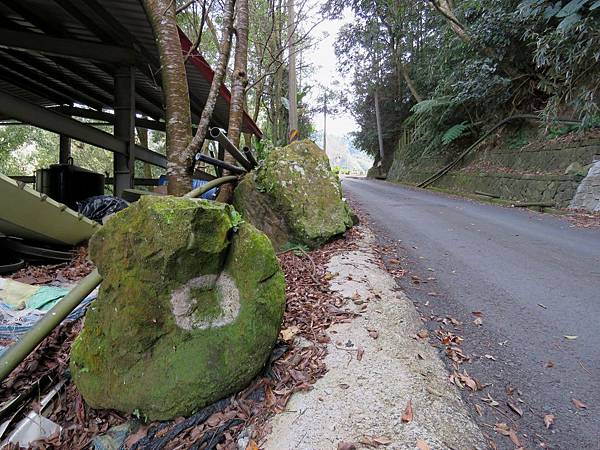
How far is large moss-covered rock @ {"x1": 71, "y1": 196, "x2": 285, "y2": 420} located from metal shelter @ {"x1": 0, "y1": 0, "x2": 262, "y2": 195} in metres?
2.96

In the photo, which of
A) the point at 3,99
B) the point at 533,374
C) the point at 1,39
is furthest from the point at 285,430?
the point at 1,39

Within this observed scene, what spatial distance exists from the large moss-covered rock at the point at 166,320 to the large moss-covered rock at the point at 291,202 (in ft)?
7.93

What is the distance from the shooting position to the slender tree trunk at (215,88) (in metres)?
3.77

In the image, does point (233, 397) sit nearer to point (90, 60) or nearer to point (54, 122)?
point (54, 122)

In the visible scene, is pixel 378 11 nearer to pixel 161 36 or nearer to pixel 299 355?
pixel 161 36

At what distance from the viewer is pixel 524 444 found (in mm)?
1641

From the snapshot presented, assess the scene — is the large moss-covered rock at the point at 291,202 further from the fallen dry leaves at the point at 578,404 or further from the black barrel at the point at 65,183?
the black barrel at the point at 65,183

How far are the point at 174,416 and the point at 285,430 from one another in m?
0.56

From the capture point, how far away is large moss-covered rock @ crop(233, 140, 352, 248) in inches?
172

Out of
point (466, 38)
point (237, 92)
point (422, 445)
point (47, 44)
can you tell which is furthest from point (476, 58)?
point (422, 445)

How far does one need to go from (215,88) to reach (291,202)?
152 centimetres

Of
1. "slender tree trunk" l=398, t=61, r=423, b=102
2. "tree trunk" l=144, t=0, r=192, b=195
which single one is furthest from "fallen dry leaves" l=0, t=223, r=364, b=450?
"slender tree trunk" l=398, t=61, r=423, b=102

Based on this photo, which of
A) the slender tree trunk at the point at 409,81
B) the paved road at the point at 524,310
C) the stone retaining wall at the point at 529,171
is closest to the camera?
the paved road at the point at 524,310

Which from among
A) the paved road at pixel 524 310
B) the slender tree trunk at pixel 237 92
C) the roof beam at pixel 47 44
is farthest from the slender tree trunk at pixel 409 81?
the roof beam at pixel 47 44
